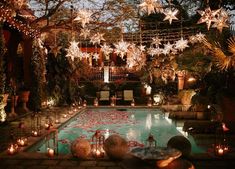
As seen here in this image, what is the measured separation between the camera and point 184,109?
606 inches

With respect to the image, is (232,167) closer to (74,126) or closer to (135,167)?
(135,167)

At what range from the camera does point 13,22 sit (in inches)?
493

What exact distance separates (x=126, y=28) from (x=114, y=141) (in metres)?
9.99

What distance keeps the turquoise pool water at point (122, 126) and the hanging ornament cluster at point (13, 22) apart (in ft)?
13.5

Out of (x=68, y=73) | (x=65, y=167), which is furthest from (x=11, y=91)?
(x=65, y=167)

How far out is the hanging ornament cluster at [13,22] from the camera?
1081cm

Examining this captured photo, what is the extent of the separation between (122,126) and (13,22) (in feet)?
19.4

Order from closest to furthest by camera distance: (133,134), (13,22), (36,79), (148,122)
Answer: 1. (13,22)
2. (133,134)
3. (148,122)
4. (36,79)

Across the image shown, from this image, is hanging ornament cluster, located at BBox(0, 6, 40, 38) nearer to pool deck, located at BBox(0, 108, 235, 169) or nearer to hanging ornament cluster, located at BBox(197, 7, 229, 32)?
pool deck, located at BBox(0, 108, 235, 169)

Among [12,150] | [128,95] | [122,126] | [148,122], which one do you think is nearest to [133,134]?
[122,126]

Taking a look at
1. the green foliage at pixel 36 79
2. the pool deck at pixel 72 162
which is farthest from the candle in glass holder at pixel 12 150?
the green foliage at pixel 36 79

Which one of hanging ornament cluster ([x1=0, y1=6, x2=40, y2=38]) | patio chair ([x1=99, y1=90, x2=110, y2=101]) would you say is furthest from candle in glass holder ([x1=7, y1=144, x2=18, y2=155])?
patio chair ([x1=99, y1=90, x2=110, y2=101])

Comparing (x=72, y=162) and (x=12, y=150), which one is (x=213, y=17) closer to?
(x=72, y=162)

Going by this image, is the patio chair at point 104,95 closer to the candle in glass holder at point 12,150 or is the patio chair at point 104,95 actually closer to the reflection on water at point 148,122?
the reflection on water at point 148,122
